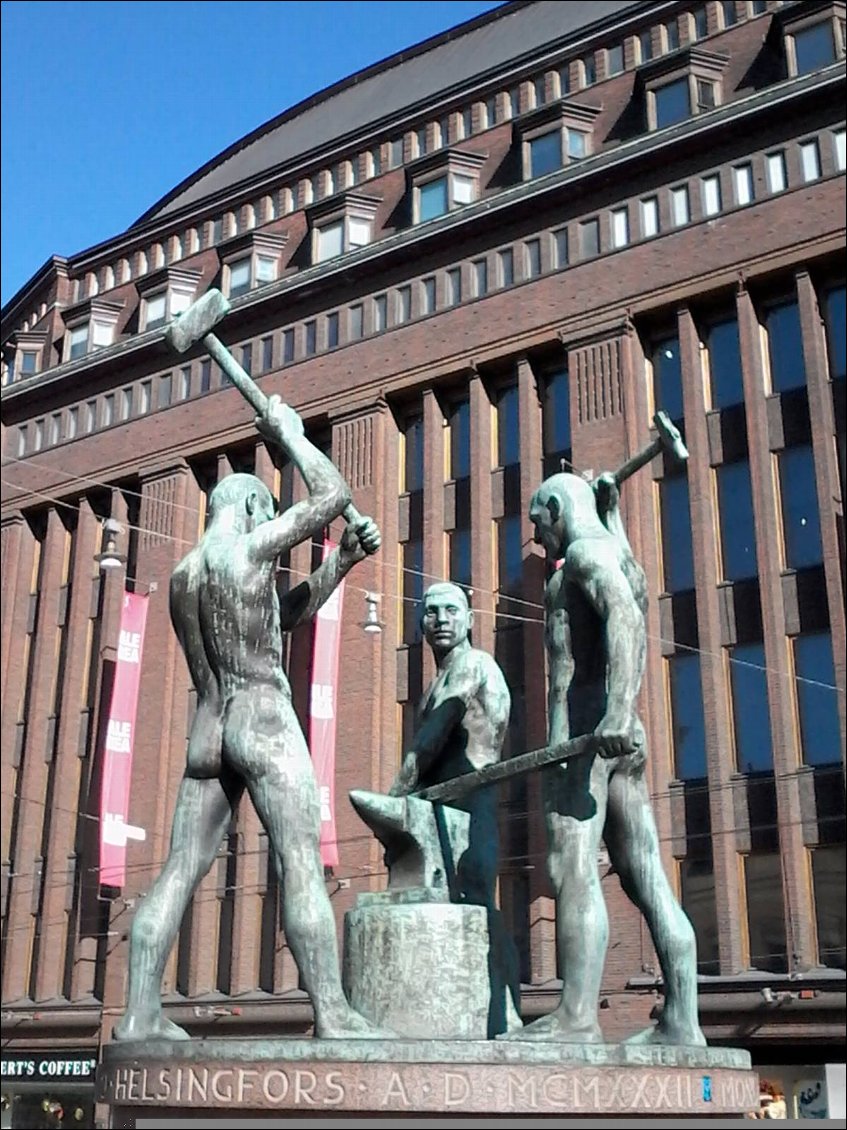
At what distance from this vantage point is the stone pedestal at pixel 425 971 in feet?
20.9

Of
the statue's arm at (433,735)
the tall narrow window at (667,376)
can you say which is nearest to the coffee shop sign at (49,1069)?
the tall narrow window at (667,376)

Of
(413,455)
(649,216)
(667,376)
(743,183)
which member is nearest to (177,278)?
(413,455)

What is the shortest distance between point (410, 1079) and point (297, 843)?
4.28 ft

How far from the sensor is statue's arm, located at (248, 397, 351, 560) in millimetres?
6762

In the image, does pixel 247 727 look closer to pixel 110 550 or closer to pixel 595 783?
pixel 595 783

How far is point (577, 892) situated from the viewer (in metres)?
6.42

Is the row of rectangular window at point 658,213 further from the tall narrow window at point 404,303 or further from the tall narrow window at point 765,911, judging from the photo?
the tall narrow window at point 765,911

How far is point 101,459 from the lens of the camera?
38.3 metres

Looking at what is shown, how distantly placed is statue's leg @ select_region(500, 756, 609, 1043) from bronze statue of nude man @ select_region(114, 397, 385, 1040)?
3.03 feet

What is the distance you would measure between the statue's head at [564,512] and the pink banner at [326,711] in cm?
2068

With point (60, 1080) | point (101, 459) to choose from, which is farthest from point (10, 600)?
point (60, 1080)

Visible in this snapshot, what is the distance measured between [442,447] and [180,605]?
25634 mm

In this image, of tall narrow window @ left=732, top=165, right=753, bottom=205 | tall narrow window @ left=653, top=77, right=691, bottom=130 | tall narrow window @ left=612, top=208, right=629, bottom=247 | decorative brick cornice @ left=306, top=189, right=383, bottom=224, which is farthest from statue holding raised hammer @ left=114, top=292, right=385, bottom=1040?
decorative brick cornice @ left=306, top=189, right=383, bottom=224

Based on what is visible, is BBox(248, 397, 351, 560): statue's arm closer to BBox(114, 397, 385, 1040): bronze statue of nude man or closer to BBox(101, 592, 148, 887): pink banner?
BBox(114, 397, 385, 1040): bronze statue of nude man
